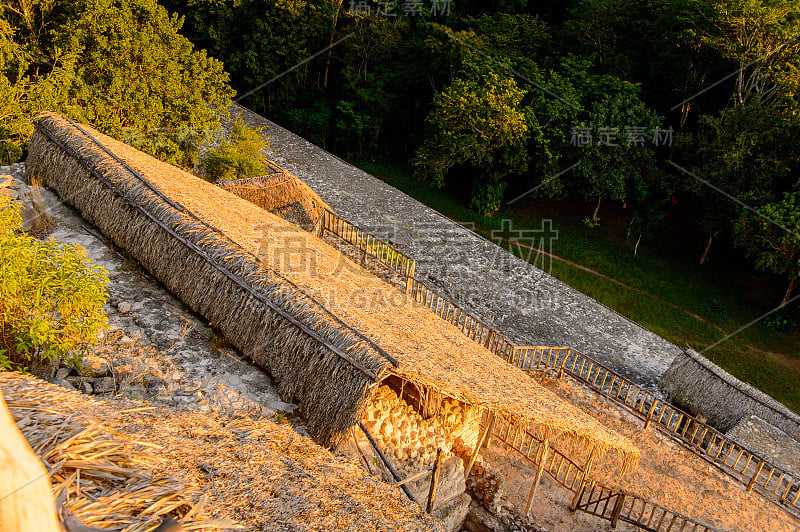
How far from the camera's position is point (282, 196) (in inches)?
638

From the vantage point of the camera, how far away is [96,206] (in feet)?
33.6

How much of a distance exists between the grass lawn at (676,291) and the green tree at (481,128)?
3.59 meters

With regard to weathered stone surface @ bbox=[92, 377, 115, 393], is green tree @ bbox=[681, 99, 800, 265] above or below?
above

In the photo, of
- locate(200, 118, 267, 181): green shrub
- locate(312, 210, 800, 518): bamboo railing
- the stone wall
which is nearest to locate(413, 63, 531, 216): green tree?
locate(200, 118, 267, 181): green shrub

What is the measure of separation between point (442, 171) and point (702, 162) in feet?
36.7

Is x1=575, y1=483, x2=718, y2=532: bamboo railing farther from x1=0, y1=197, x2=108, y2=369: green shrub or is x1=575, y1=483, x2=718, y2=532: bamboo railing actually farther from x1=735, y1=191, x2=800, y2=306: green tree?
x1=735, y1=191, x2=800, y2=306: green tree

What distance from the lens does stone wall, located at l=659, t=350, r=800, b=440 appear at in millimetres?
13516

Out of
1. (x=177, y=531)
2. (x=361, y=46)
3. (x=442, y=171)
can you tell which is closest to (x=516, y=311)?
(x=442, y=171)

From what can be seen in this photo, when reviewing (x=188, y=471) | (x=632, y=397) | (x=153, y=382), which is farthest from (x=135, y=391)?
(x=632, y=397)

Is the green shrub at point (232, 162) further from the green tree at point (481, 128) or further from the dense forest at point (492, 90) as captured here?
the green tree at point (481, 128)

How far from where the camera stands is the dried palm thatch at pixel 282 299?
743 centimetres

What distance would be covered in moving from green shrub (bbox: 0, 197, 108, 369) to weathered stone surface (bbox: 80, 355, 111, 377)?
6.5 inches

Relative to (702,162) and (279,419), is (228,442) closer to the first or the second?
(279,419)

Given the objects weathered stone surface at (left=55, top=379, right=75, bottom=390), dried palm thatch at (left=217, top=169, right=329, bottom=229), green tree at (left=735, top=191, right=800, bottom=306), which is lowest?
weathered stone surface at (left=55, top=379, right=75, bottom=390)
